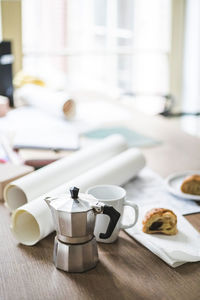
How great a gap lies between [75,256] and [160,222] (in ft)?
0.72

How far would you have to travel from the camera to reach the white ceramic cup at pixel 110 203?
0.86 metres

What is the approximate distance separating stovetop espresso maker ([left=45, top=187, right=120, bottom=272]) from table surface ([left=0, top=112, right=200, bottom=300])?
0.02 m

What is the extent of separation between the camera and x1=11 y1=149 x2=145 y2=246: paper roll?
0.87 meters

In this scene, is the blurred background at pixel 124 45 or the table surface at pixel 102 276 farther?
the blurred background at pixel 124 45

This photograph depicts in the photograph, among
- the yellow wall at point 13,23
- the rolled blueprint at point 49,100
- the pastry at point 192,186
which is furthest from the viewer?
the yellow wall at point 13,23

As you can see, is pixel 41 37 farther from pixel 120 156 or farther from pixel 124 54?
→ pixel 120 156

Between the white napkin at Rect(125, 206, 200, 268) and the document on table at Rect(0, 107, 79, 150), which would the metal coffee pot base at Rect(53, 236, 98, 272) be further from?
the document on table at Rect(0, 107, 79, 150)

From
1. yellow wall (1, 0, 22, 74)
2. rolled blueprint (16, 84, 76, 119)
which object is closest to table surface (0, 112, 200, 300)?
rolled blueprint (16, 84, 76, 119)

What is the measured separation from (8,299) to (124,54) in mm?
3889

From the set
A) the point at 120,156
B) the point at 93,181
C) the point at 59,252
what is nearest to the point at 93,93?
the point at 120,156

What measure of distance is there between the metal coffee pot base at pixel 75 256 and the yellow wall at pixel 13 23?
2.15 metres

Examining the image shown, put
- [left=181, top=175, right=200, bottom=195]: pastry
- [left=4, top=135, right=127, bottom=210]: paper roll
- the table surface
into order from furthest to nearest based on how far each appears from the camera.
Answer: [left=181, top=175, right=200, bottom=195]: pastry
[left=4, top=135, right=127, bottom=210]: paper roll
the table surface

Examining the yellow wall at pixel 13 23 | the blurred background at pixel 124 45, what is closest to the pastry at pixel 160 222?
the yellow wall at pixel 13 23

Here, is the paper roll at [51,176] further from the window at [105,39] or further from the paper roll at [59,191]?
the window at [105,39]
